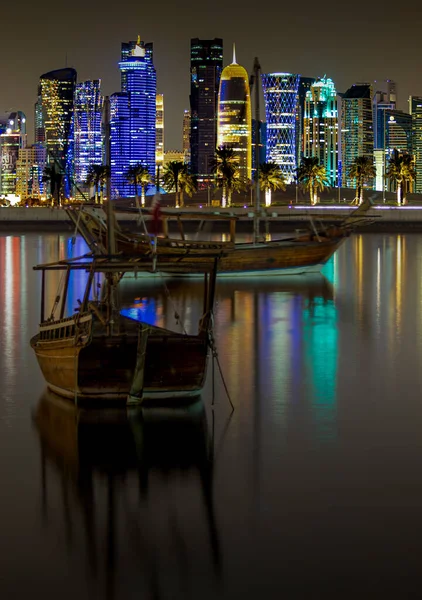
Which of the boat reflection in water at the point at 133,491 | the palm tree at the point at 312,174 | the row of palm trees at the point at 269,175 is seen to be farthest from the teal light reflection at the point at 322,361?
the palm tree at the point at 312,174

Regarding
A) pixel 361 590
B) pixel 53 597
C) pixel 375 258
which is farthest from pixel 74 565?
pixel 375 258

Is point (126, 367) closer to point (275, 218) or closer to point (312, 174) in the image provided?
point (275, 218)

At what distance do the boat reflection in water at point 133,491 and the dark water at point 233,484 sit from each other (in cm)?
3

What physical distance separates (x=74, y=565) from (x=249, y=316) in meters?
19.9

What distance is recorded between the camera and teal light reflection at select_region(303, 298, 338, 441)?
59.8 feet

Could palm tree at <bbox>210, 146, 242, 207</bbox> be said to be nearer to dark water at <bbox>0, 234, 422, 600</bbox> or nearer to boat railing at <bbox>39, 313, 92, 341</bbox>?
dark water at <bbox>0, 234, 422, 600</bbox>

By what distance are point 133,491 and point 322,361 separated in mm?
10071

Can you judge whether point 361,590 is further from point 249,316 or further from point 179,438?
point 249,316

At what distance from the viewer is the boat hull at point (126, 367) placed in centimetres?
1786

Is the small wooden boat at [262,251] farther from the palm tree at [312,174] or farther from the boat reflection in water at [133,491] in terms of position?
the palm tree at [312,174]

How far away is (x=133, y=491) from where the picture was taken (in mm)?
14234

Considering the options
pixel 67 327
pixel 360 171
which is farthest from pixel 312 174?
pixel 67 327

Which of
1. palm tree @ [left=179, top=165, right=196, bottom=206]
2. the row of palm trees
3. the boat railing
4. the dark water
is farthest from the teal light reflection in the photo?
palm tree @ [left=179, top=165, right=196, bottom=206]

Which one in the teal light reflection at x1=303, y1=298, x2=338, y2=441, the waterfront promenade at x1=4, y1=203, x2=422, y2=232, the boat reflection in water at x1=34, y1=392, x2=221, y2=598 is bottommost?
the boat reflection in water at x1=34, y1=392, x2=221, y2=598
